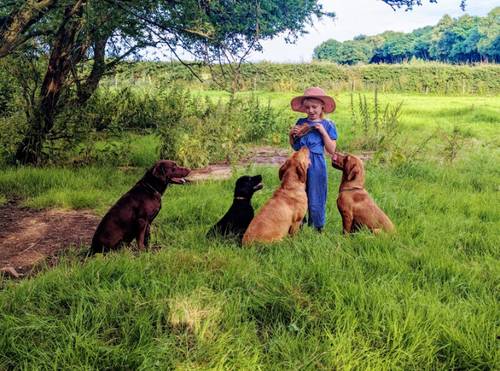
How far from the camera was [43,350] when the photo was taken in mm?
2818

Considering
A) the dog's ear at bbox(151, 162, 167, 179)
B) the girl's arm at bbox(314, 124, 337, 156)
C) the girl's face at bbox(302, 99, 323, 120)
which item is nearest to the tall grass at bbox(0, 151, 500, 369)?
the dog's ear at bbox(151, 162, 167, 179)

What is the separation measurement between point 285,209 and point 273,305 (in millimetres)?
1284

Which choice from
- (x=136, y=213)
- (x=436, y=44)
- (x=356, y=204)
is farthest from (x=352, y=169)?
(x=436, y=44)

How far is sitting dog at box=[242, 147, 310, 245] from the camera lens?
14.5ft

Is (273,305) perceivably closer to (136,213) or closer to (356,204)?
(356,204)

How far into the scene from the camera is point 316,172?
5.00 metres

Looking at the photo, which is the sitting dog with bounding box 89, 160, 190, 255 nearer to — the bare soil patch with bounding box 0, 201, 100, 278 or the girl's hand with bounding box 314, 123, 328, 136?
the bare soil patch with bounding box 0, 201, 100, 278

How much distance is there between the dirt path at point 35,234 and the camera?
16.0ft

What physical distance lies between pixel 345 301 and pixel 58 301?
2019 mm

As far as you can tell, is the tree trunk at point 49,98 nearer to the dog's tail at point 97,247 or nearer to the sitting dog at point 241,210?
the dog's tail at point 97,247

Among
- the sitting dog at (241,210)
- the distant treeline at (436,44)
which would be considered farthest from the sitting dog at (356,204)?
the distant treeline at (436,44)

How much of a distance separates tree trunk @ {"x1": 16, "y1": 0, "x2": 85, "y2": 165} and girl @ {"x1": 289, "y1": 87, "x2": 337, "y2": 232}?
5.62 metres

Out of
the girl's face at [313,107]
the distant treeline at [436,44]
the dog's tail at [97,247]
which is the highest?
the distant treeline at [436,44]

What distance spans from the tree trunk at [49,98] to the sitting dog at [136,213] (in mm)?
4957
